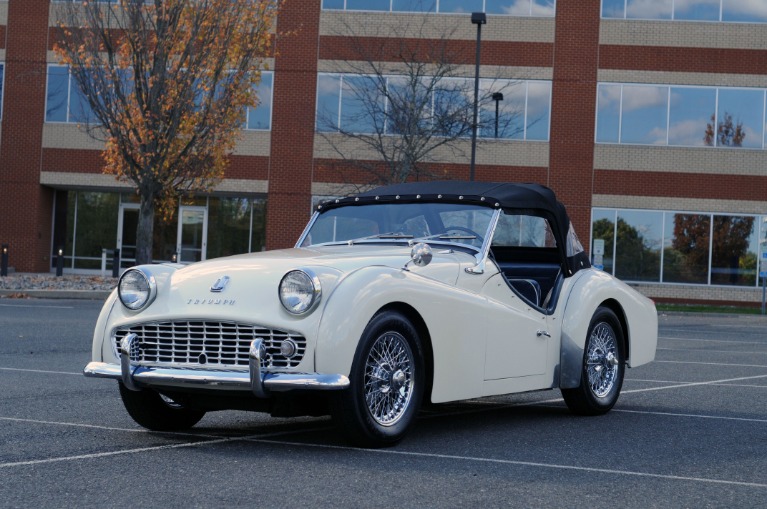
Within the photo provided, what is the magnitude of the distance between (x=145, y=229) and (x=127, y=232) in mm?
9672

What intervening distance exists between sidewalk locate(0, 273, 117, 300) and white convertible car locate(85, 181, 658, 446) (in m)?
18.1

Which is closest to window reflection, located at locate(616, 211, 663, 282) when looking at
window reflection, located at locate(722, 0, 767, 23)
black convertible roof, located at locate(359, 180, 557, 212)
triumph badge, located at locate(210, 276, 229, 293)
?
window reflection, located at locate(722, 0, 767, 23)

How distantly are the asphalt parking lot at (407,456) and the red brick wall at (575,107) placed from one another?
24279mm

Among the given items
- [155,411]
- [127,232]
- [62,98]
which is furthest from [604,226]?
[155,411]

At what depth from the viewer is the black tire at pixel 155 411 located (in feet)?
21.4

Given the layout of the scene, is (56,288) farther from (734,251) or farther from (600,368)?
(600,368)

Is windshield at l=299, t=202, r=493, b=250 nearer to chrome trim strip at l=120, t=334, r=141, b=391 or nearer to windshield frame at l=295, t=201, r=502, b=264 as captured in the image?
windshield frame at l=295, t=201, r=502, b=264

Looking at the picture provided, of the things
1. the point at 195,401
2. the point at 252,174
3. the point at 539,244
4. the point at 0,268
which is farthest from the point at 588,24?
the point at 195,401

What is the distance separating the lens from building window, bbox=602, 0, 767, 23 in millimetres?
33531

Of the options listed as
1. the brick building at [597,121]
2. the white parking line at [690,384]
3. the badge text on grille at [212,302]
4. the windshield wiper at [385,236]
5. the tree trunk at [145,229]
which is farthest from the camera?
the brick building at [597,121]

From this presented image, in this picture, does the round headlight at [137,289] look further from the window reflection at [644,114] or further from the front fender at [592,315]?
the window reflection at [644,114]

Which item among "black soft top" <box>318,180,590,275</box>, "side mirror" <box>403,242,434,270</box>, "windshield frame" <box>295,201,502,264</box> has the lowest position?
"side mirror" <box>403,242,434,270</box>

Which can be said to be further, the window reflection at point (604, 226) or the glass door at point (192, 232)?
the glass door at point (192, 232)

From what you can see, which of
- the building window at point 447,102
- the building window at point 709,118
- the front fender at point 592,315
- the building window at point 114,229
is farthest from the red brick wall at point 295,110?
the front fender at point 592,315
